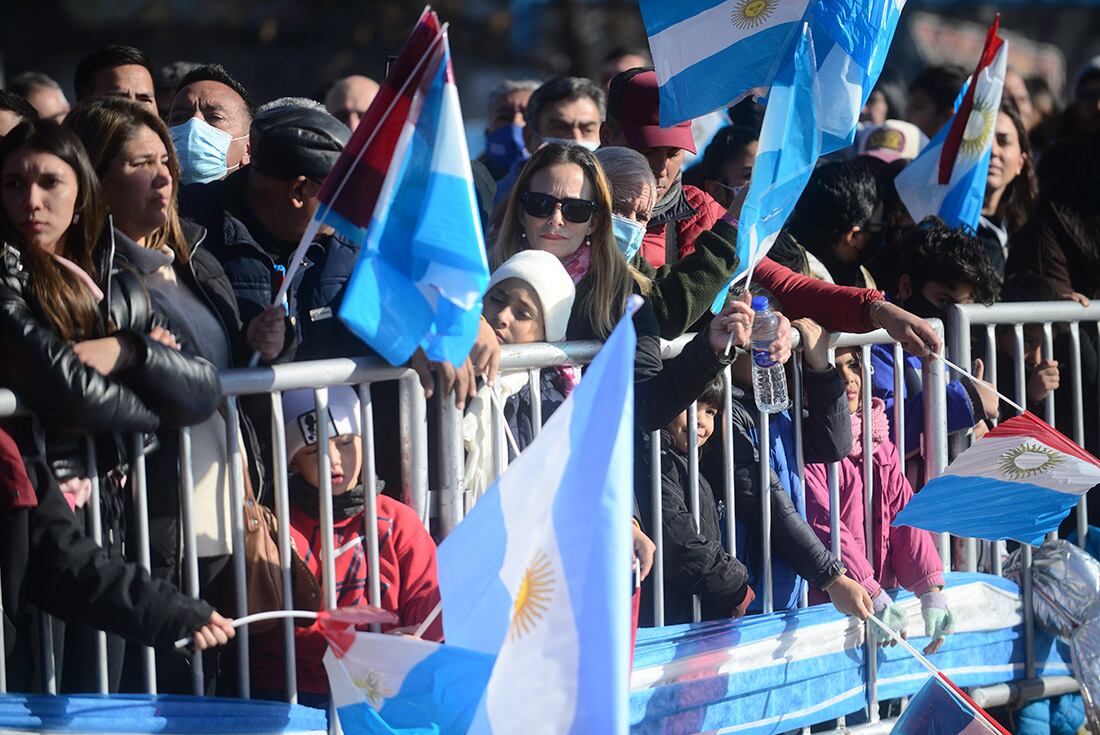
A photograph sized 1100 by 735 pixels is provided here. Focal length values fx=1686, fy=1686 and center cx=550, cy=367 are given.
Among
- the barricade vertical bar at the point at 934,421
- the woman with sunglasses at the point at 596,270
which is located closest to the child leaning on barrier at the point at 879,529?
the barricade vertical bar at the point at 934,421

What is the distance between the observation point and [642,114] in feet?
20.1

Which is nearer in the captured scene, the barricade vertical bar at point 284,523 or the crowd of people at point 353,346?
the crowd of people at point 353,346

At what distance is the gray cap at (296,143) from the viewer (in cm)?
480

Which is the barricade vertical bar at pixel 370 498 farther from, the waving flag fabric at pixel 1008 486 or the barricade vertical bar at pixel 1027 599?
the barricade vertical bar at pixel 1027 599

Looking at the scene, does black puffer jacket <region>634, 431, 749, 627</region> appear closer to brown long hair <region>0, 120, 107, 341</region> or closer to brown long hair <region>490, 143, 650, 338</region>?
brown long hair <region>490, 143, 650, 338</region>

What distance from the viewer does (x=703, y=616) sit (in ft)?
17.5

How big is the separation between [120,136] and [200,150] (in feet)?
4.80

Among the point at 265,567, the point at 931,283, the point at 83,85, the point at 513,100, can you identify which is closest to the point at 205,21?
the point at 513,100

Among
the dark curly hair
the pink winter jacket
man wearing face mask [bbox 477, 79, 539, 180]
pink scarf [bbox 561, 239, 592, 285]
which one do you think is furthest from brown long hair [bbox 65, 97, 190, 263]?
man wearing face mask [bbox 477, 79, 539, 180]

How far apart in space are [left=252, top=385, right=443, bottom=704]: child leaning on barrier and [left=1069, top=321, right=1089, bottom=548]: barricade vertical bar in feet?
9.53

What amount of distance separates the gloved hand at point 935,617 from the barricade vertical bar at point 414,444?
77.1 inches

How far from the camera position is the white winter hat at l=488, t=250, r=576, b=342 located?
4887 mm

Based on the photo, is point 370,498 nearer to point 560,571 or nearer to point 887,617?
point 560,571

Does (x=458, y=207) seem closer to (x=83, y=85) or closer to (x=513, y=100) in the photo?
(x=83, y=85)
